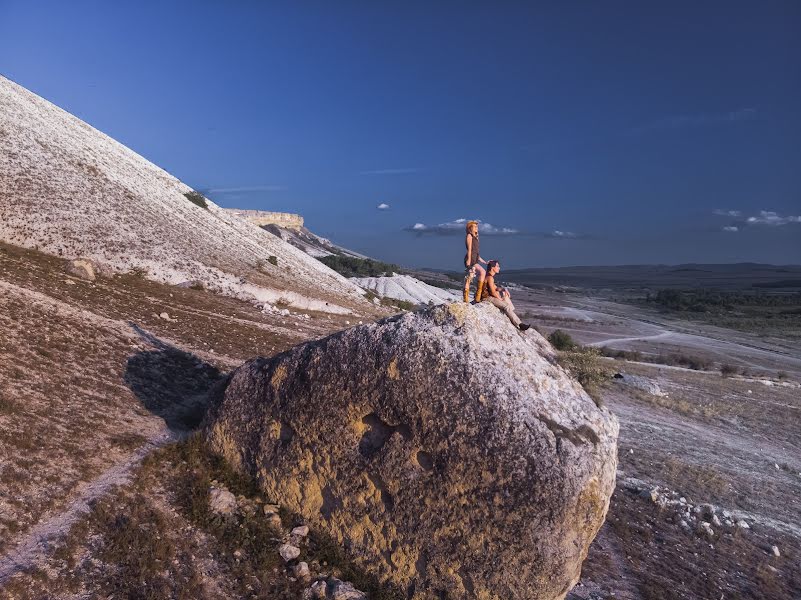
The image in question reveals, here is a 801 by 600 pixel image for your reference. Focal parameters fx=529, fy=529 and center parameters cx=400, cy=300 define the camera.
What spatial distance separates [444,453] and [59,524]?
5.82 meters

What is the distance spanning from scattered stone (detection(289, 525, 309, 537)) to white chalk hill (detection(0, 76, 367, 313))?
22.7 metres

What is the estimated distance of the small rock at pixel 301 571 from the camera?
812 cm

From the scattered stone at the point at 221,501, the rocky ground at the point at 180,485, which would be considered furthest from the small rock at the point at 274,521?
the scattered stone at the point at 221,501

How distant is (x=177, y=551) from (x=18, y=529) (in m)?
2.19

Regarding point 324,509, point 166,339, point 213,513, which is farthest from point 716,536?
point 166,339

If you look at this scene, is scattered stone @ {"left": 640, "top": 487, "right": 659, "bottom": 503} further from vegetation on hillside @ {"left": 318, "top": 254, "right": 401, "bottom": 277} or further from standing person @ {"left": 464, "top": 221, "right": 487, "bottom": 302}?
vegetation on hillside @ {"left": 318, "top": 254, "right": 401, "bottom": 277}

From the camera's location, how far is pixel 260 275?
36062 mm

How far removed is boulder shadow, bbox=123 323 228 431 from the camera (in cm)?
1252

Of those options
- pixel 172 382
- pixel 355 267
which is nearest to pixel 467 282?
pixel 172 382

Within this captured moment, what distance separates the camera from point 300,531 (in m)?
8.94

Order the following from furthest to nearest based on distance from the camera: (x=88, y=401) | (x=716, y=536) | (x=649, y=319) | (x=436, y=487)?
(x=649, y=319) → (x=716, y=536) → (x=88, y=401) → (x=436, y=487)

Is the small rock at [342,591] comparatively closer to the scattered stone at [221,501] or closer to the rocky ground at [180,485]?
the rocky ground at [180,485]

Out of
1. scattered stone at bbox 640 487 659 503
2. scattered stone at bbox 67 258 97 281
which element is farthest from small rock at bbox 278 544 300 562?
scattered stone at bbox 67 258 97 281

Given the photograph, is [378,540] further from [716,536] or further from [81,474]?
[716,536]
